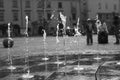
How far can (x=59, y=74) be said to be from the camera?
704cm

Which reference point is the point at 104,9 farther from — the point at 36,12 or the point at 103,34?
the point at 103,34

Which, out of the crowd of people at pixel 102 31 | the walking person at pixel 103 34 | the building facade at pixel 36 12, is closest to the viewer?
the crowd of people at pixel 102 31

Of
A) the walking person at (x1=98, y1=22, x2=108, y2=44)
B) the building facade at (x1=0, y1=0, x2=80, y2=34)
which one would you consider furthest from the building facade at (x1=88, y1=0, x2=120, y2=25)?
the walking person at (x1=98, y1=22, x2=108, y2=44)

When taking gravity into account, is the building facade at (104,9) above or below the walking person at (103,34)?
above

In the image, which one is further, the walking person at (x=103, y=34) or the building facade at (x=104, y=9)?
the building facade at (x=104, y=9)

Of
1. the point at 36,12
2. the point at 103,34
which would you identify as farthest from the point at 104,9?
the point at 103,34

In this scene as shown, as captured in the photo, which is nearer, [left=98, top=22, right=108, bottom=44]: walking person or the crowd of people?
the crowd of people

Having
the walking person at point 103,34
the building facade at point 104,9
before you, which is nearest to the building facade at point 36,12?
the building facade at point 104,9

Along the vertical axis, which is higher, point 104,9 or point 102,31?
point 104,9

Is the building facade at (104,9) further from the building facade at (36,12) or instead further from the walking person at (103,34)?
the walking person at (103,34)

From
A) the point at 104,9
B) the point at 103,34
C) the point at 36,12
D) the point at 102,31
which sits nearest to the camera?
the point at 102,31

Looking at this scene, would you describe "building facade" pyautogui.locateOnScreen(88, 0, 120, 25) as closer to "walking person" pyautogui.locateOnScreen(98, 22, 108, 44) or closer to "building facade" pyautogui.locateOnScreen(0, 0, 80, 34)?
"building facade" pyautogui.locateOnScreen(0, 0, 80, 34)

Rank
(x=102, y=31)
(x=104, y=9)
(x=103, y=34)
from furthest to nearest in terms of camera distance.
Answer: (x=104, y=9), (x=103, y=34), (x=102, y=31)

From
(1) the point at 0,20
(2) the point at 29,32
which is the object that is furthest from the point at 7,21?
(2) the point at 29,32
